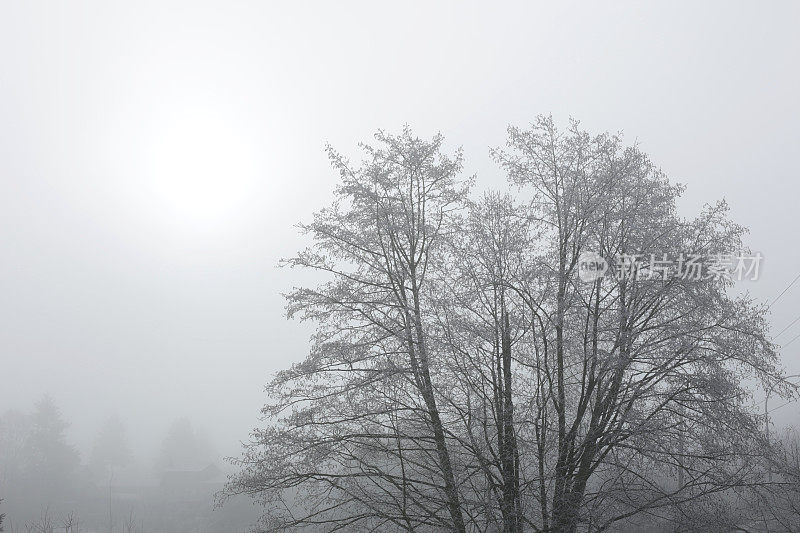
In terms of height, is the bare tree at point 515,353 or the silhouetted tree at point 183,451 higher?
the silhouetted tree at point 183,451

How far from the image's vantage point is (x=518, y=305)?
12.5m

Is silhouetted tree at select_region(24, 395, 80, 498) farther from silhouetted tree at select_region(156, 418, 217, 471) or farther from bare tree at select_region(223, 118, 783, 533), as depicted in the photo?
bare tree at select_region(223, 118, 783, 533)

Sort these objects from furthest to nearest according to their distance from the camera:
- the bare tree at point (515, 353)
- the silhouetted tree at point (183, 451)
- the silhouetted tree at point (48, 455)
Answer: the silhouetted tree at point (183, 451) → the silhouetted tree at point (48, 455) → the bare tree at point (515, 353)

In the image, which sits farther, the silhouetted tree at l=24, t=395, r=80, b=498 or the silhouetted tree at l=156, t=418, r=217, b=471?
the silhouetted tree at l=156, t=418, r=217, b=471

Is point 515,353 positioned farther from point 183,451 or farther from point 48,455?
point 183,451

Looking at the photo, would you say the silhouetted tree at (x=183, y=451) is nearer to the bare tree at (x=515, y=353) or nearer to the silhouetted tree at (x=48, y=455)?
the silhouetted tree at (x=48, y=455)

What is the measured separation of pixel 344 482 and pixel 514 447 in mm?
4176

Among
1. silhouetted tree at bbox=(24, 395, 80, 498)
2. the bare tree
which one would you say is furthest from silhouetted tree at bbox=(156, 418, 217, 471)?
the bare tree

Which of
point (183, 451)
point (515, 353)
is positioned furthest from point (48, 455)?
point (515, 353)

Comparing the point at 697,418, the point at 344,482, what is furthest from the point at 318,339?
the point at 697,418

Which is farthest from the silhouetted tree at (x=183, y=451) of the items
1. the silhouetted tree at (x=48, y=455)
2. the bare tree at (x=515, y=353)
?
the bare tree at (x=515, y=353)

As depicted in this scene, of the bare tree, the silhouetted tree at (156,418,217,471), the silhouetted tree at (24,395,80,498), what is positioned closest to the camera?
the bare tree

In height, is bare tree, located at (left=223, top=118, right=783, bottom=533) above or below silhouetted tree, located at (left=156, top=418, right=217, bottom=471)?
below

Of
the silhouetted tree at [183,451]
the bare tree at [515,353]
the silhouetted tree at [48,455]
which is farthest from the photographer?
the silhouetted tree at [183,451]
